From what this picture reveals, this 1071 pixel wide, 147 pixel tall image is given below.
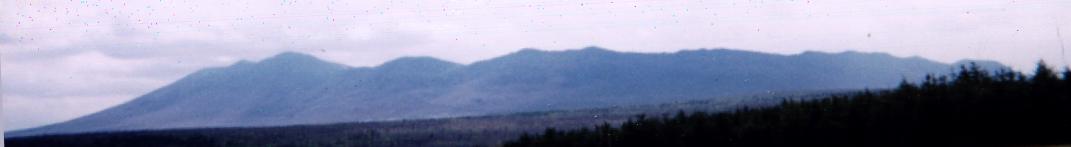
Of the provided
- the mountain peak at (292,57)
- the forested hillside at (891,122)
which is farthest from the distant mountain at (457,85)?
the forested hillside at (891,122)

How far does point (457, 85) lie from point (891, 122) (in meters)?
99.9

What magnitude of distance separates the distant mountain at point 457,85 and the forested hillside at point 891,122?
57765 millimetres

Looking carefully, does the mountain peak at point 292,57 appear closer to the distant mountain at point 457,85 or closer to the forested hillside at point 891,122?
the distant mountain at point 457,85

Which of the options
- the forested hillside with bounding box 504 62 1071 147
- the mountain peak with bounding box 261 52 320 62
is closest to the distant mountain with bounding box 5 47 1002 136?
the mountain peak with bounding box 261 52 320 62

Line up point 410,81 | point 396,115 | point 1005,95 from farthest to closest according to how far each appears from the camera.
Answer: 1. point 410,81
2. point 396,115
3. point 1005,95

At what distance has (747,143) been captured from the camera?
52.6 ft

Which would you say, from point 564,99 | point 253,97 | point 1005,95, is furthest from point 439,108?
point 1005,95

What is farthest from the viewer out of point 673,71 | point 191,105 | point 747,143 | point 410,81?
point 410,81

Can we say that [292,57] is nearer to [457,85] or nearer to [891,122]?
[457,85]

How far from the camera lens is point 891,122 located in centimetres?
1627

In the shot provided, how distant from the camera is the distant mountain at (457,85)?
8981 centimetres

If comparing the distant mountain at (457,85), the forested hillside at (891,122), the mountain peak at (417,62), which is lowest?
the forested hillside at (891,122)

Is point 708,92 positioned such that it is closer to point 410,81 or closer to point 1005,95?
point 410,81

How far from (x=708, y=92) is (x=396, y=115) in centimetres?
2677
